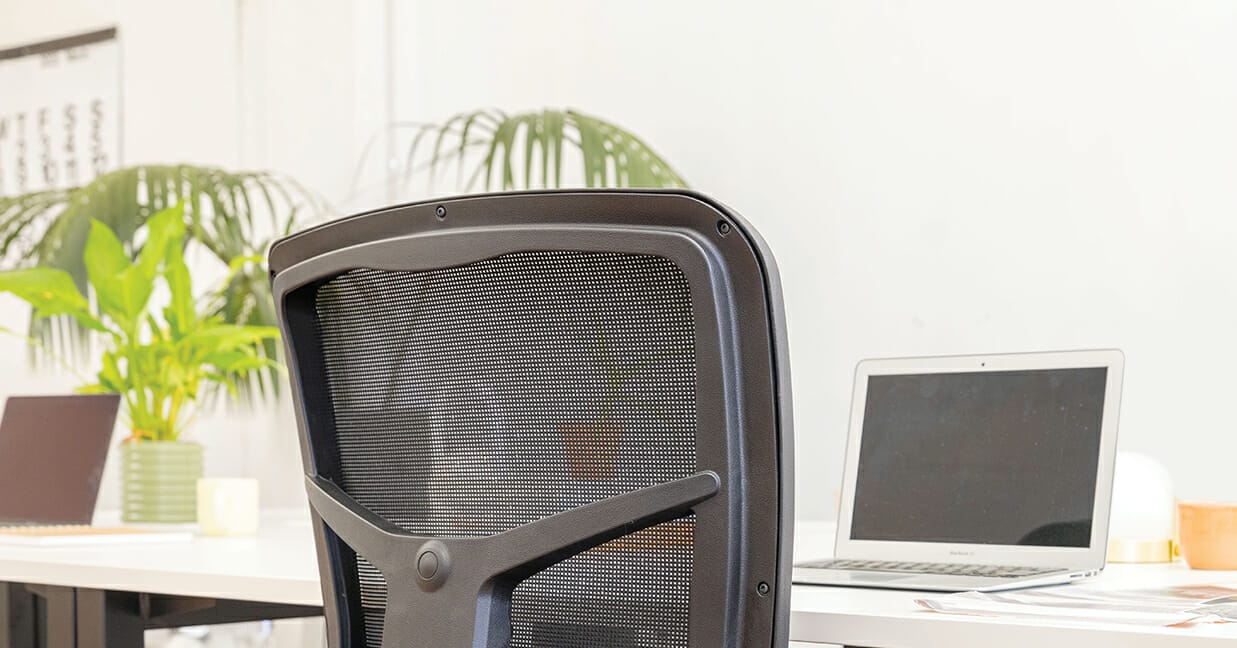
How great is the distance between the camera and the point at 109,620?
1438 mm

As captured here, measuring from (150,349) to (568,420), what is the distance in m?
1.39

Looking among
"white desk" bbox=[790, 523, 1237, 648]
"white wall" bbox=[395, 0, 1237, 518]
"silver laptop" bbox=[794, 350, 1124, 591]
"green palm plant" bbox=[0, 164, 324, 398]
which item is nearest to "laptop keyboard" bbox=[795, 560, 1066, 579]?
"silver laptop" bbox=[794, 350, 1124, 591]

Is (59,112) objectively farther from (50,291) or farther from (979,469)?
(979,469)

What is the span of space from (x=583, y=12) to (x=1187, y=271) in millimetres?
1326

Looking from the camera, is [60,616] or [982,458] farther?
[60,616]

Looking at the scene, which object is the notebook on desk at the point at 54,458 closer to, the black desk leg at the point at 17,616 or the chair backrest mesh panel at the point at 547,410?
the black desk leg at the point at 17,616

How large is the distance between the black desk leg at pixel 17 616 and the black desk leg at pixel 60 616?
0.08 metres

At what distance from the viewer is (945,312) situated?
243cm

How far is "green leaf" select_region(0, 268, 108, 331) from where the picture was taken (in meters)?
2.06

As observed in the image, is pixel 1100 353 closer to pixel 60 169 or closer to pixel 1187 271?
pixel 1187 271

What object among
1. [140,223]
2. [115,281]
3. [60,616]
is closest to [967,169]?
[115,281]

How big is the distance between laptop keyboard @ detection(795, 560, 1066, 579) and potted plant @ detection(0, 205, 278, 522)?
3.69 ft

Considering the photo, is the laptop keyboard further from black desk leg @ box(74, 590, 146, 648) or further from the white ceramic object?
the white ceramic object

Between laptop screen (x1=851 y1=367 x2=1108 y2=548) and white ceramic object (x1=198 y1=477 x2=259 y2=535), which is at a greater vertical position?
laptop screen (x1=851 y1=367 x2=1108 y2=548)
